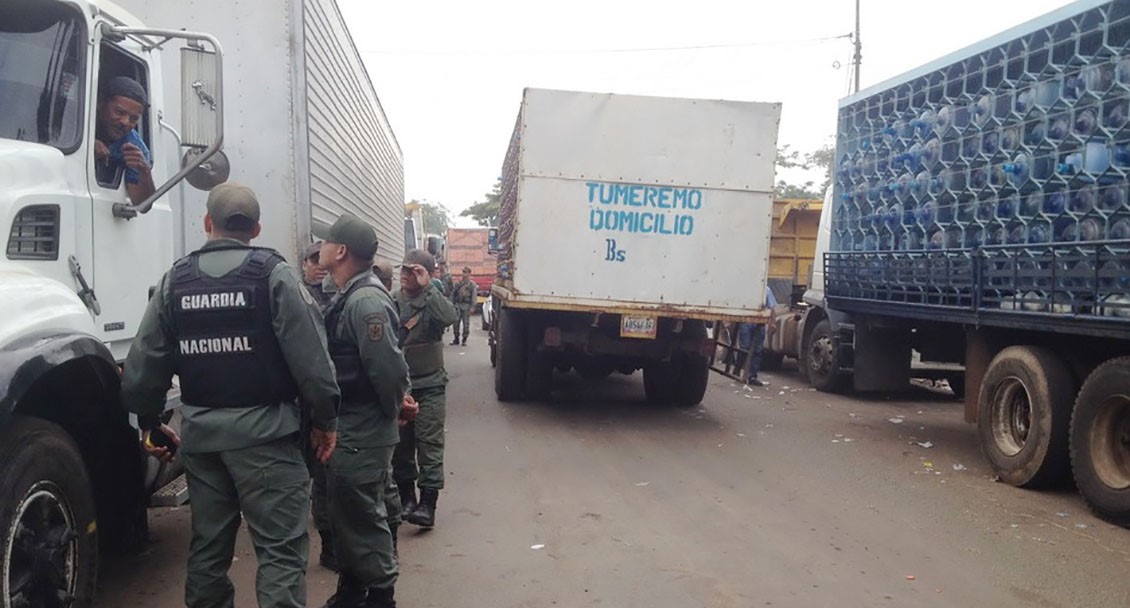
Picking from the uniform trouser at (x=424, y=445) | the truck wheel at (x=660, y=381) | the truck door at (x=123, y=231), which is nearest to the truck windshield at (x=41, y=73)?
the truck door at (x=123, y=231)

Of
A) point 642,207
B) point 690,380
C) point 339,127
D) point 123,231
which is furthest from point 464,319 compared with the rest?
point 123,231

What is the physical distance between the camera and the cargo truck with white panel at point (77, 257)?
3.00 meters

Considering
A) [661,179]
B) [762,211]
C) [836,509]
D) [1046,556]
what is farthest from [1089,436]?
[661,179]

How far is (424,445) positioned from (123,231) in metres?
2.03

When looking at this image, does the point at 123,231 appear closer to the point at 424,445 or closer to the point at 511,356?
the point at 424,445

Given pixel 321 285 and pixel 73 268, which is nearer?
pixel 73 268

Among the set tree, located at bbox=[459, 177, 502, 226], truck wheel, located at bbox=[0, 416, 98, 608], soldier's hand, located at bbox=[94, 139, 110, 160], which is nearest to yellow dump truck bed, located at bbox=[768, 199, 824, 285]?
soldier's hand, located at bbox=[94, 139, 110, 160]

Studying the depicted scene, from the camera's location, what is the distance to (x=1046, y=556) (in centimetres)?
502

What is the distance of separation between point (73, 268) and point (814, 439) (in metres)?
6.61

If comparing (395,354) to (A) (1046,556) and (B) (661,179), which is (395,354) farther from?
(B) (661,179)

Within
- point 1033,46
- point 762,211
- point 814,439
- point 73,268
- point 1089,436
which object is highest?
point 1033,46

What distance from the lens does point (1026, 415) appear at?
6871 mm

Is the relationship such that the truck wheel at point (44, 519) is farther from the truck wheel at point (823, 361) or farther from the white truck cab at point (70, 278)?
the truck wheel at point (823, 361)

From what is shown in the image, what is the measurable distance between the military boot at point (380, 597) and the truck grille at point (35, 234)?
6.17ft
